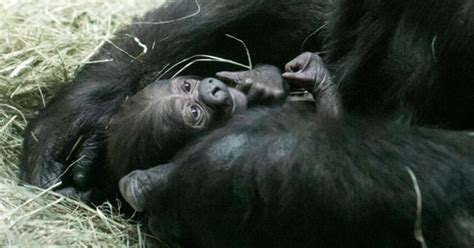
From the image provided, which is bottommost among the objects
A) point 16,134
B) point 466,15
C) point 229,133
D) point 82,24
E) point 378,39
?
point 16,134

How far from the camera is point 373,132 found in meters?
1.79

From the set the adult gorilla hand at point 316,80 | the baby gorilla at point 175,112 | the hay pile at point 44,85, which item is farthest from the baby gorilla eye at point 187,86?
the hay pile at point 44,85

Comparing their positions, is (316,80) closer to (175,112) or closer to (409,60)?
(409,60)

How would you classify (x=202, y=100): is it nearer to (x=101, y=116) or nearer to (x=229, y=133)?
(x=229, y=133)

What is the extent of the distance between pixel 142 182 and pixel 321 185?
1.32 ft

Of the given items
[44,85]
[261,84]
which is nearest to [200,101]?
[261,84]

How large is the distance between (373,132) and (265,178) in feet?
0.79

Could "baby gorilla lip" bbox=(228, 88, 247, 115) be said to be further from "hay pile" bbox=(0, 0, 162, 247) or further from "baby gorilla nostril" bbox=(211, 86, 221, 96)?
"hay pile" bbox=(0, 0, 162, 247)

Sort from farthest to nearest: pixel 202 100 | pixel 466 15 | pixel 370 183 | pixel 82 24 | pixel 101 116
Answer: pixel 82 24 → pixel 101 116 → pixel 202 100 → pixel 466 15 → pixel 370 183

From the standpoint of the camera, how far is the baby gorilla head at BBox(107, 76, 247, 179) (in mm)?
1974

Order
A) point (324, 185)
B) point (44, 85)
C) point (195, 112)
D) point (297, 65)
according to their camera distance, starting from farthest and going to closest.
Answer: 1. point (44, 85)
2. point (297, 65)
3. point (195, 112)
4. point (324, 185)

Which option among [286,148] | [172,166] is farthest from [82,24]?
[286,148]

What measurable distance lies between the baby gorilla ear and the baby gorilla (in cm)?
8

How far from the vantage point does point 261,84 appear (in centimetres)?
210
